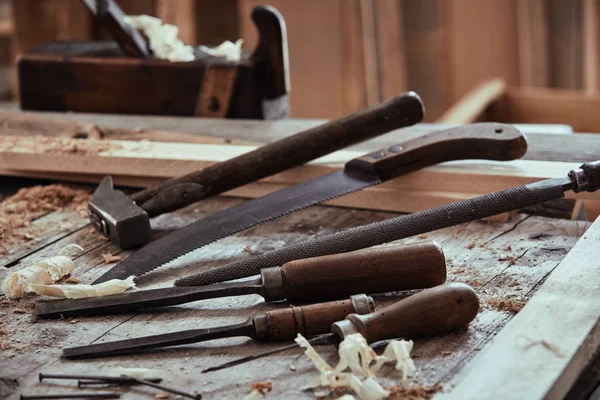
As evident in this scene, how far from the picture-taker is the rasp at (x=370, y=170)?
1546 millimetres

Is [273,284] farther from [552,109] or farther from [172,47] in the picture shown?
[552,109]

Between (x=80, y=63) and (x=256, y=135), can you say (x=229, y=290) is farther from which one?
(x=80, y=63)

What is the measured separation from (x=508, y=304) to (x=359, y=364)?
0.31 meters

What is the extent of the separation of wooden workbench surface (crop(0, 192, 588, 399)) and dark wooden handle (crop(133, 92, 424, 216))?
0.08 meters

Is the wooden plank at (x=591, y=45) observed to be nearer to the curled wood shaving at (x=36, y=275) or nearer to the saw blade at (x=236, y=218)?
the saw blade at (x=236, y=218)

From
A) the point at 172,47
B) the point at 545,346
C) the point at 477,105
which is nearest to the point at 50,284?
the point at 545,346

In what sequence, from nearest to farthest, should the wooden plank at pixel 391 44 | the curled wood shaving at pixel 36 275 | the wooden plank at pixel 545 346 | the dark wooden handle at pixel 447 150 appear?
1. the wooden plank at pixel 545 346
2. the curled wood shaving at pixel 36 275
3. the dark wooden handle at pixel 447 150
4. the wooden plank at pixel 391 44

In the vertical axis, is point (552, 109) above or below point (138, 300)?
below

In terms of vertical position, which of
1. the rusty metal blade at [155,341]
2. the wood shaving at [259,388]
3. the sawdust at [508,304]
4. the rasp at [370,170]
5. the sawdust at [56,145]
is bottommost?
the sawdust at [508,304]

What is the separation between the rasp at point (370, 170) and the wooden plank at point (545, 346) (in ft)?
1.63

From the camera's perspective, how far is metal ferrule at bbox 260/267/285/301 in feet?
4.03

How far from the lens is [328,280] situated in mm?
1226

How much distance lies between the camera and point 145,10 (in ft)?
15.2

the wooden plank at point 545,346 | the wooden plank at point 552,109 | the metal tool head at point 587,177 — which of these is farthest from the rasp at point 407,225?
the wooden plank at point 552,109
